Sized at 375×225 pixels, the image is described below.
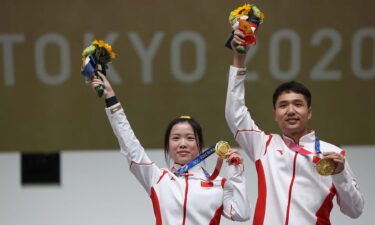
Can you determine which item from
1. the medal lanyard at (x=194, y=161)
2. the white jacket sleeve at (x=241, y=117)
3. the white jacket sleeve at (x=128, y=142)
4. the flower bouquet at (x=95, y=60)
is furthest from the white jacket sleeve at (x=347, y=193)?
the flower bouquet at (x=95, y=60)

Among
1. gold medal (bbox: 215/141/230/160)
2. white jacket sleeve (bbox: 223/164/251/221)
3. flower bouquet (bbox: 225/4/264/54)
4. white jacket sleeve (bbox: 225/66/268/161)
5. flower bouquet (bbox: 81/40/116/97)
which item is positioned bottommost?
white jacket sleeve (bbox: 223/164/251/221)

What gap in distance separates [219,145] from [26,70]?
75.4 inches

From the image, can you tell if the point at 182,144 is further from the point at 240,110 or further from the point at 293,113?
the point at 293,113

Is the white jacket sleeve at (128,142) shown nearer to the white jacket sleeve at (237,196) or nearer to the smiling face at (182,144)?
the smiling face at (182,144)

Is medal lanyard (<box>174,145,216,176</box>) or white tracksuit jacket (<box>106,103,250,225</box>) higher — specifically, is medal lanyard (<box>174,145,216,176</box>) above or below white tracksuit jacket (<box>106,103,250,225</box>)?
above

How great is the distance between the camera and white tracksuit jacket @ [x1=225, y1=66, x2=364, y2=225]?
2.06m

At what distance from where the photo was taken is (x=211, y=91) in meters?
3.57

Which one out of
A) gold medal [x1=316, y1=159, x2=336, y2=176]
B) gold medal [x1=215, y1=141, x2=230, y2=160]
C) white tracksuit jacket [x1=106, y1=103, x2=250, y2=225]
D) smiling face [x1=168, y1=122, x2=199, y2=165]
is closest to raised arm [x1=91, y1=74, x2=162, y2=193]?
white tracksuit jacket [x1=106, y1=103, x2=250, y2=225]

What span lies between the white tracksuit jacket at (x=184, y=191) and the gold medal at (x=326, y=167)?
0.34 meters

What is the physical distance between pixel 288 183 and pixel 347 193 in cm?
22

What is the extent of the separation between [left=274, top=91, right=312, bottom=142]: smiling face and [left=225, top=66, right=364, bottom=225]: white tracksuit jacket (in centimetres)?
5

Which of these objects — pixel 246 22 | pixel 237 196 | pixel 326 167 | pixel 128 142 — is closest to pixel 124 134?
pixel 128 142

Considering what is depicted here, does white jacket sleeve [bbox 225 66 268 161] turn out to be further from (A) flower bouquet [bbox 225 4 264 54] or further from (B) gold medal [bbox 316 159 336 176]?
(B) gold medal [bbox 316 159 336 176]

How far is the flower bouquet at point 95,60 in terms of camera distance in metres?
2.17
